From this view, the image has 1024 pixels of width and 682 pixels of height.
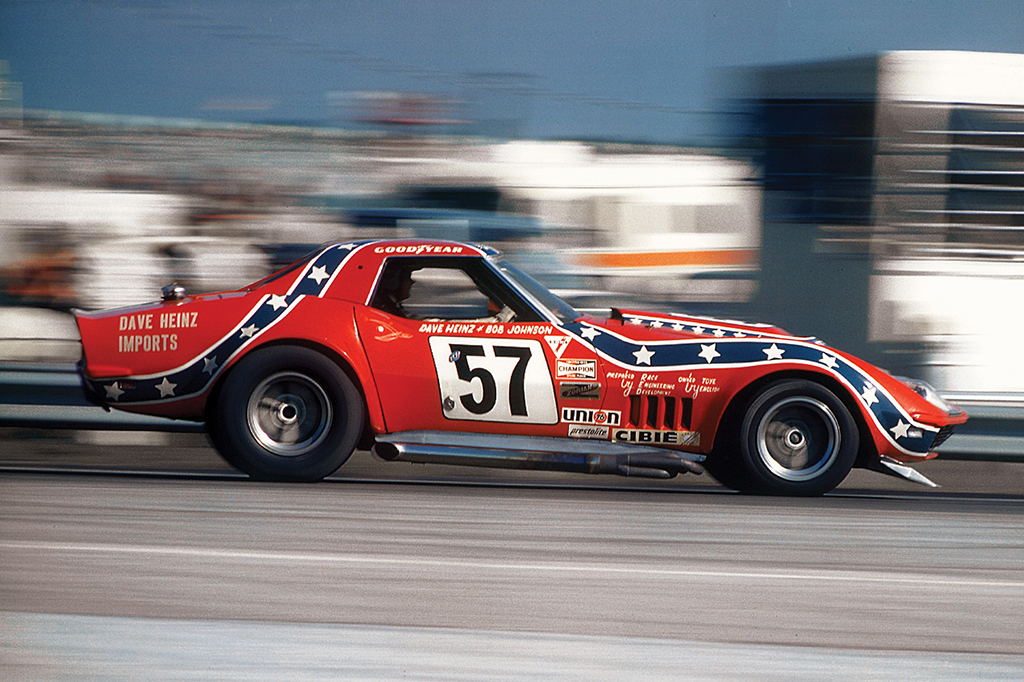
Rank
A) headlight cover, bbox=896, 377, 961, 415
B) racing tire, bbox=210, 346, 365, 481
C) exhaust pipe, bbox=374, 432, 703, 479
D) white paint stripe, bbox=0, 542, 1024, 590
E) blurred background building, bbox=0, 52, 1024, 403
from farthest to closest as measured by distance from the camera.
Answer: blurred background building, bbox=0, 52, 1024, 403
headlight cover, bbox=896, 377, 961, 415
racing tire, bbox=210, 346, 365, 481
exhaust pipe, bbox=374, 432, 703, 479
white paint stripe, bbox=0, 542, 1024, 590

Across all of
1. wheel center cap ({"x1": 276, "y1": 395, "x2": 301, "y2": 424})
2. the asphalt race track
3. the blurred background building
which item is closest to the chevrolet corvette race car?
wheel center cap ({"x1": 276, "y1": 395, "x2": 301, "y2": 424})

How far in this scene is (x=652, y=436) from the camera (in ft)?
18.0

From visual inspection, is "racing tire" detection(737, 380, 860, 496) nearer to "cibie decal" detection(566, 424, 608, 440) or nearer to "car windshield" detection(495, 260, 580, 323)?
"cibie decal" detection(566, 424, 608, 440)

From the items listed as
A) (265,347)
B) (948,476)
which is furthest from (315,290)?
(948,476)

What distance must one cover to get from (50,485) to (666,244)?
13.0 ft

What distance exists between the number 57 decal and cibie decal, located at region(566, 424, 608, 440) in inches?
4.1

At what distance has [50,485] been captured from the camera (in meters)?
5.38

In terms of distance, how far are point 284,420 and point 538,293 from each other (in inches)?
59.3

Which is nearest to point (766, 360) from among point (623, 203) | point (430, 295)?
point (430, 295)

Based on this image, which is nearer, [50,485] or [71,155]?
[50,485]

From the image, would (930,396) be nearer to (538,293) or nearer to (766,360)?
(766,360)

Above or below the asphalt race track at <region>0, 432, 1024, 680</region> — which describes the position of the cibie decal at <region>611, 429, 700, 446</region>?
above

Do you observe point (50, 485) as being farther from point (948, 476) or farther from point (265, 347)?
point (948, 476)

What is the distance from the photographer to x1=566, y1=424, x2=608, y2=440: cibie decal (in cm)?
548
